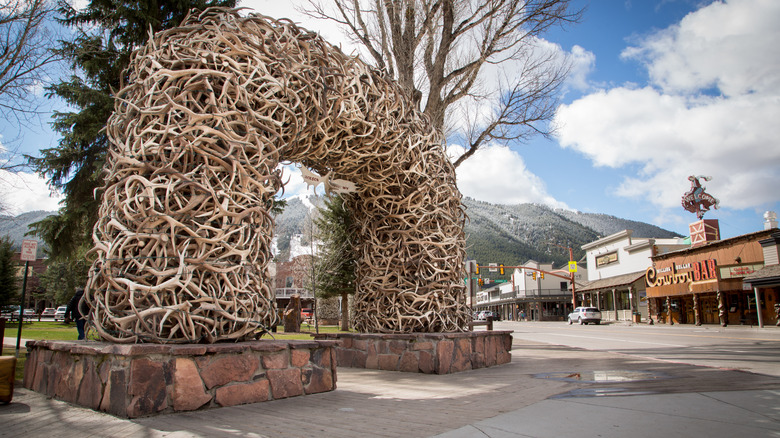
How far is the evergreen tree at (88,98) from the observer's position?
1140cm

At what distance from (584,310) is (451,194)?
35.7 meters

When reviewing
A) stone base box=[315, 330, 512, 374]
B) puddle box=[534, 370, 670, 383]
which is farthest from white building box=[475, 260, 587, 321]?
puddle box=[534, 370, 670, 383]

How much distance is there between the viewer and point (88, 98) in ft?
37.5

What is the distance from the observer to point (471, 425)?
3.54 m

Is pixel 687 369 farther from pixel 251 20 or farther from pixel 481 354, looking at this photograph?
pixel 251 20

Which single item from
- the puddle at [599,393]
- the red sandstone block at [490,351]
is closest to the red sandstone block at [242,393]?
the puddle at [599,393]

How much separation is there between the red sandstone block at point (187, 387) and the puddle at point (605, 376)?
449 centimetres

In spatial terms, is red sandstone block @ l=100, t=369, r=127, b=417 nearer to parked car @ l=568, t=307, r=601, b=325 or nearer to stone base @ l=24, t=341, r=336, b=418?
stone base @ l=24, t=341, r=336, b=418

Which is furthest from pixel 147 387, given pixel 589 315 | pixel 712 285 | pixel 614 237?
pixel 614 237

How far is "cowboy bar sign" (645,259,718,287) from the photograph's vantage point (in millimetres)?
28531

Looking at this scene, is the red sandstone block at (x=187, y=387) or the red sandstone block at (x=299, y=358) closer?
the red sandstone block at (x=187, y=387)

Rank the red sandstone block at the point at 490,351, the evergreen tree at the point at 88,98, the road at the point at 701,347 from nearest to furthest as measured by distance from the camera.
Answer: the red sandstone block at the point at 490,351
the road at the point at 701,347
the evergreen tree at the point at 88,98

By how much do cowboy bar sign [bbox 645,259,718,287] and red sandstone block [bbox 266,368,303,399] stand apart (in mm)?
30776

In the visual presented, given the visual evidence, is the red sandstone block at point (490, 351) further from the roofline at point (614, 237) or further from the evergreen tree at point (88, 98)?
the roofline at point (614, 237)
